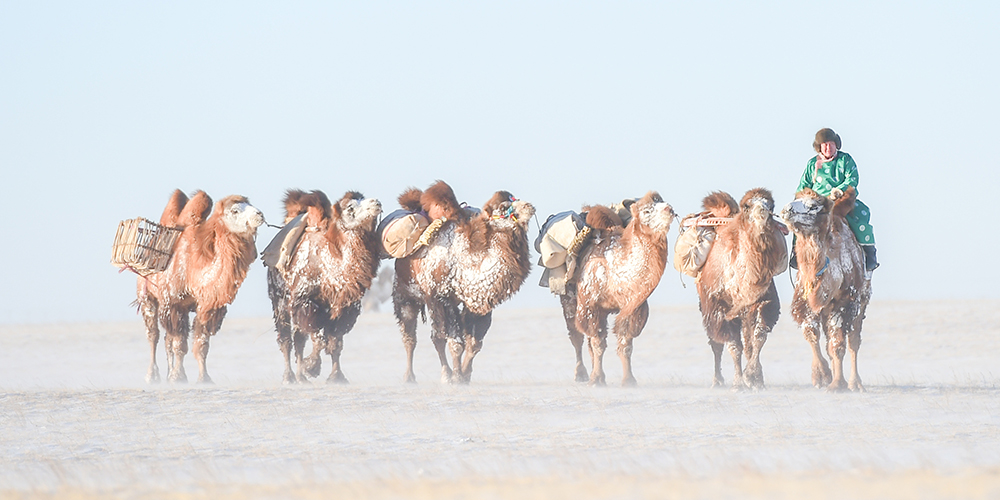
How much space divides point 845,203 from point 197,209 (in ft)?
22.5

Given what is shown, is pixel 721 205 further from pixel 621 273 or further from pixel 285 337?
pixel 285 337

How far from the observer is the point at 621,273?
1284 centimetres

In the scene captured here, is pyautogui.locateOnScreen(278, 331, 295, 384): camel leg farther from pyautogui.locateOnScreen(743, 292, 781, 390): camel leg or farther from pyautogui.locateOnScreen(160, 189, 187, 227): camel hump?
pyautogui.locateOnScreen(743, 292, 781, 390): camel leg

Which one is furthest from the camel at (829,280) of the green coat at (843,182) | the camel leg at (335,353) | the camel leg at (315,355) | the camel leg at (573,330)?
the camel leg at (315,355)

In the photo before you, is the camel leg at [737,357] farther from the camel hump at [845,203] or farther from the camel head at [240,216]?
the camel head at [240,216]

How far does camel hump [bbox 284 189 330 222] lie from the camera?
1363 centimetres

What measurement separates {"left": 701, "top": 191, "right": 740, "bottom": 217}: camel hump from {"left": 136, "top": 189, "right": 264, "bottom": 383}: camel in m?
4.66

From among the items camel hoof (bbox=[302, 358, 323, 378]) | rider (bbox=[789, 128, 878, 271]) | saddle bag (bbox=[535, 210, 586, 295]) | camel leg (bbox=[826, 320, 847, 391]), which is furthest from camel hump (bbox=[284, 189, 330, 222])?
camel leg (bbox=[826, 320, 847, 391])

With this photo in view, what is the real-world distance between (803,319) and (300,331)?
5354mm

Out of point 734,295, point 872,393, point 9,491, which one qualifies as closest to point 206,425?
point 9,491

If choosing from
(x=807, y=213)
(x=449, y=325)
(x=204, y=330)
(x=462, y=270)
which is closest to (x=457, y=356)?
(x=449, y=325)

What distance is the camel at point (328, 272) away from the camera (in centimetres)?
1330

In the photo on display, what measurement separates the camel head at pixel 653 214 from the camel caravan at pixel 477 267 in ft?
0.05

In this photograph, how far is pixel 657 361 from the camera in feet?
64.1
